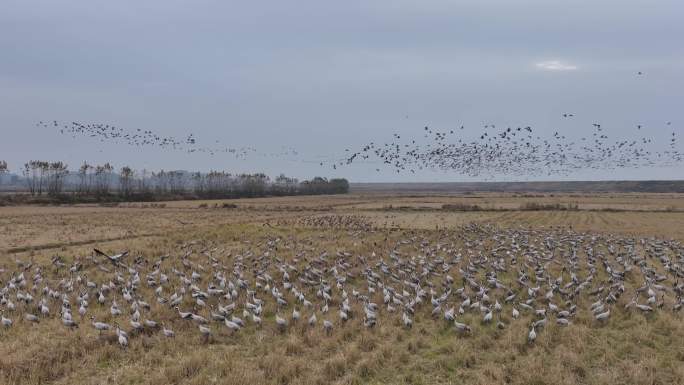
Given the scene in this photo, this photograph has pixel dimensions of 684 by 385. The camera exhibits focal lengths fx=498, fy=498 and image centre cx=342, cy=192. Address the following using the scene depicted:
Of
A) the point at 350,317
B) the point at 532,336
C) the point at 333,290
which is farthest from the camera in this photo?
the point at 333,290

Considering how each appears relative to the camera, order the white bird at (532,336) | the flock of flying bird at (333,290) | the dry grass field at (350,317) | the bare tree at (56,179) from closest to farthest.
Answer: the dry grass field at (350,317), the white bird at (532,336), the flock of flying bird at (333,290), the bare tree at (56,179)

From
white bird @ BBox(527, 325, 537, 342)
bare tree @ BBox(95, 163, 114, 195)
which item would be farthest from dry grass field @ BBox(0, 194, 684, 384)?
bare tree @ BBox(95, 163, 114, 195)

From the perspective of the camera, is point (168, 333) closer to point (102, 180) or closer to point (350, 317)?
point (350, 317)

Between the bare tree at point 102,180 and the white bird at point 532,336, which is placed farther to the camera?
the bare tree at point 102,180

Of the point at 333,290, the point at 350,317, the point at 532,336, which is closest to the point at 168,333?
the point at 350,317

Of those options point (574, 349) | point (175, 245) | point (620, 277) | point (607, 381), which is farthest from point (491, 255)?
point (175, 245)

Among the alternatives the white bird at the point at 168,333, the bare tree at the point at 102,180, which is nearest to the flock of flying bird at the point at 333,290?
the white bird at the point at 168,333

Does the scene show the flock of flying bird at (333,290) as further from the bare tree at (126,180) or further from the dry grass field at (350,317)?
the bare tree at (126,180)

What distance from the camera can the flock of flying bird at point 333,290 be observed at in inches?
515

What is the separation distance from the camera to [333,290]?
673 inches

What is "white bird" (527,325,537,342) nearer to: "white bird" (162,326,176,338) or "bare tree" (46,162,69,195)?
"white bird" (162,326,176,338)

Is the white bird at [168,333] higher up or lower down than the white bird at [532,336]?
higher up

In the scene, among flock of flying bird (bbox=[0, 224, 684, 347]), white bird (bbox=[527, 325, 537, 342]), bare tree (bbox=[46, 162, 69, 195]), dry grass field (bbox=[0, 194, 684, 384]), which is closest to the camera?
dry grass field (bbox=[0, 194, 684, 384])

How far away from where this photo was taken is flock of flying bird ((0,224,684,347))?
13.1 meters
